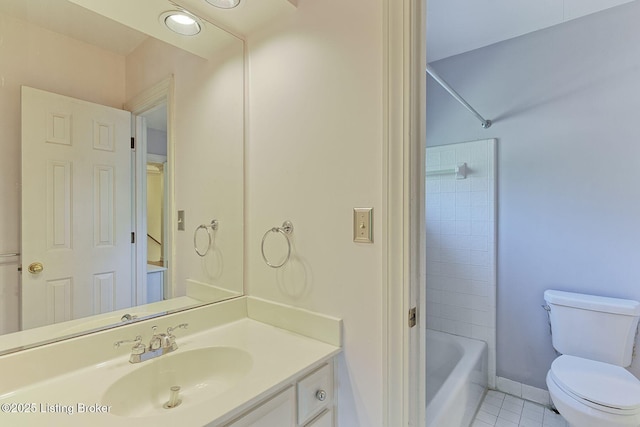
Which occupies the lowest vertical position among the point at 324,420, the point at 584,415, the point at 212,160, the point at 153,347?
the point at 584,415

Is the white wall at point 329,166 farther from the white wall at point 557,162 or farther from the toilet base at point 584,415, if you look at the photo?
the white wall at point 557,162

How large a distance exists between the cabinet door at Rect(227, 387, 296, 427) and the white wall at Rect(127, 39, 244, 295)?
62 centimetres

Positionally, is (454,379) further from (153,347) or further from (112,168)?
(112,168)

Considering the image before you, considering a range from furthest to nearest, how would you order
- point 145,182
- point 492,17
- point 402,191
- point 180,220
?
1. point 492,17
2. point 180,220
3. point 145,182
4. point 402,191

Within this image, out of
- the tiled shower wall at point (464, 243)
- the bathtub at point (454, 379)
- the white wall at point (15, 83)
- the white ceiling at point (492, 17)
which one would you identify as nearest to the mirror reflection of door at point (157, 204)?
the white wall at point (15, 83)

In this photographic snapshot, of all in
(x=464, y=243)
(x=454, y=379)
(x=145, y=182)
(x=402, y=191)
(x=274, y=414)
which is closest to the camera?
(x=274, y=414)

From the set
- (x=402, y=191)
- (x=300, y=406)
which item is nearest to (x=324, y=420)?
(x=300, y=406)

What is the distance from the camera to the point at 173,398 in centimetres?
94

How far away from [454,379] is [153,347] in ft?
5.18

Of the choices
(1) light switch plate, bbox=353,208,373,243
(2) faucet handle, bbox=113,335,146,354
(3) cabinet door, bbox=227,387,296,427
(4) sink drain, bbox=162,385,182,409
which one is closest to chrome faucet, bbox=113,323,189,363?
(2) faucet handle, bbox=113,335,146,354

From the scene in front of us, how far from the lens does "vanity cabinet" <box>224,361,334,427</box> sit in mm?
778

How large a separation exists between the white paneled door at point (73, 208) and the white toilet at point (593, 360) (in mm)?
2099

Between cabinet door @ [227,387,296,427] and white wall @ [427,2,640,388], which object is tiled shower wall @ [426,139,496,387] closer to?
white wall @ [427,2,640,388]

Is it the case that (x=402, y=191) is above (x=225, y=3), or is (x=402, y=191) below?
below
